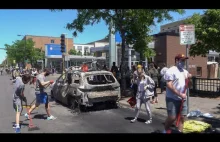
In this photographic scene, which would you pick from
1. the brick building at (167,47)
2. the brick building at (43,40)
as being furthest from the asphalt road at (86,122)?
the brick building at (43,40)

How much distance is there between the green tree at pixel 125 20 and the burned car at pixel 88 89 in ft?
11.2

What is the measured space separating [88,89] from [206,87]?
644 cm

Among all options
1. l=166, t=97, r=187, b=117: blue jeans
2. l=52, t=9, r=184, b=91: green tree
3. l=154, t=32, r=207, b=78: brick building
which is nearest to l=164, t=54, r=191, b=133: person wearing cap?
l=166, t=97, r=187, b=117: blue jeans

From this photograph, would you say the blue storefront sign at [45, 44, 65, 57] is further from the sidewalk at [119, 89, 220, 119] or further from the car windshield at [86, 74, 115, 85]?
the car windshield at [86, 74, 115, 85]

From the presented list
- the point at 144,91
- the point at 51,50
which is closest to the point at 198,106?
the point at 144,91

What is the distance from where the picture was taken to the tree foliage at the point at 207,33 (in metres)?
12.0

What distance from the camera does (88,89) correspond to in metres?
9.29

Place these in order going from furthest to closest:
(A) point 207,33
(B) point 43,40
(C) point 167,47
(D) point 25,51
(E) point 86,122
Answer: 1. (B) point 43,40
2. (D) point 25,51
3. (C) point 167,47
4. (A) point 207,33
5. (E) point 86,122

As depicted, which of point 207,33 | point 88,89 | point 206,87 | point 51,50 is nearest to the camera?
point 88,89

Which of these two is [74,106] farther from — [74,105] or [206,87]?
[206,87]

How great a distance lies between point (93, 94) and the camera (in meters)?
9.34

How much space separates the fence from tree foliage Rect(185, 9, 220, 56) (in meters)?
1.35

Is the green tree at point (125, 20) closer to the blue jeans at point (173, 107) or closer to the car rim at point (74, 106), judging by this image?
the car rim at point (74, 106)
